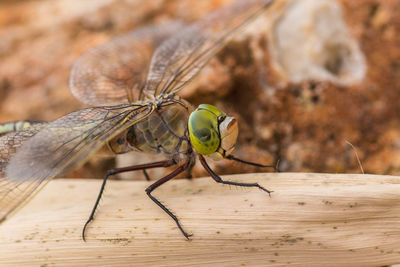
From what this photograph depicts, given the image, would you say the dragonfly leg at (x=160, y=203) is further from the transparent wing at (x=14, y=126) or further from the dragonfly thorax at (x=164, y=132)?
the transparent wing at (x=14, y=126)

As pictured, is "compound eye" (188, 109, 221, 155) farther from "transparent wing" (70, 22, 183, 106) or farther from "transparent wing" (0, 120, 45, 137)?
"transparent wing" (0, 120, 45, 137)

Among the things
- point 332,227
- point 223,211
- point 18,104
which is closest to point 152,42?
point 18,104

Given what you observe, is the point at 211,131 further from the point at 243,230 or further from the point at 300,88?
the point at 300,88

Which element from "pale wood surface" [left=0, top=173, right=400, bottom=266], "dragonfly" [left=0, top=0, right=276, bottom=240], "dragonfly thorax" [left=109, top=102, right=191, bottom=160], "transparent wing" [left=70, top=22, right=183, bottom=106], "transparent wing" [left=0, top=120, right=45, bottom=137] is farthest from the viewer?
"transparent wing" [left=70, top=22, right=183, bottom=106]

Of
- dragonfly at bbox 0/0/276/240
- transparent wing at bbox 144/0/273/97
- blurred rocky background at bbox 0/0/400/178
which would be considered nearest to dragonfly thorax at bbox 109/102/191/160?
dragonfly at bbox 0/0/276/240

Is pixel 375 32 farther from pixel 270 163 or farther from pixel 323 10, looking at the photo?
pixel 270 163

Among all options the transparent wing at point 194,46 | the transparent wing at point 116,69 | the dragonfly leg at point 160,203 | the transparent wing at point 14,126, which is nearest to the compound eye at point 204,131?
the dragonfly leg at point 160,203

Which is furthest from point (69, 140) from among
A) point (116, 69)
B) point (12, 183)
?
point (116, 69)
